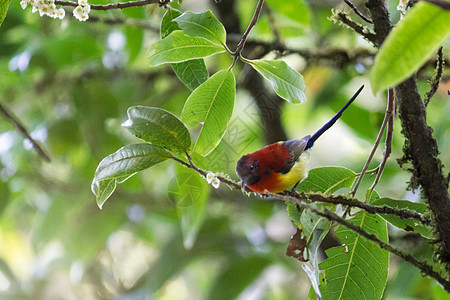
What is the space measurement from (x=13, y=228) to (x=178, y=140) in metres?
2.58

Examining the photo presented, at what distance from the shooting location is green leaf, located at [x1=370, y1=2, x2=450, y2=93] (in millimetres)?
505

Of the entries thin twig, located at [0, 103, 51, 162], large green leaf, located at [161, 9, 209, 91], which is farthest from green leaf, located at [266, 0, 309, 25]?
thin twig, located at [0, 103, 51, 162]

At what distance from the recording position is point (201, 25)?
770 mm

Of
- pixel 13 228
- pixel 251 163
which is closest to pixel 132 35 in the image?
pixel 251 163

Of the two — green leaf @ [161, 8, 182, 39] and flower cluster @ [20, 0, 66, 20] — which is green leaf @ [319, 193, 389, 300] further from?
flower cluster @ [20, 0, 66, 20]

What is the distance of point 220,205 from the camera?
8.16 ft

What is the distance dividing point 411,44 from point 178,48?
15.3 inches

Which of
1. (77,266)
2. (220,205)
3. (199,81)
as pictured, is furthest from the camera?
(220,205)

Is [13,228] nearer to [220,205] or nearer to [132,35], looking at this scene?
[220,205]

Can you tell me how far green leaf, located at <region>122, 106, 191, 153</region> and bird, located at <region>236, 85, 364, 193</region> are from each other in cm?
37

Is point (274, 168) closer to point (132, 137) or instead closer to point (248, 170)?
point (248, 170)

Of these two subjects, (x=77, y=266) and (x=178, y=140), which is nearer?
(x=178, y=140)

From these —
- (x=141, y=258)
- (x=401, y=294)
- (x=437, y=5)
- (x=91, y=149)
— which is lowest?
(x=141, y=258)

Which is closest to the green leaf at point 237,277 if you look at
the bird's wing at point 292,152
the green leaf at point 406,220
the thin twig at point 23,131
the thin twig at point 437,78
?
the bird's wing at point 292,152
